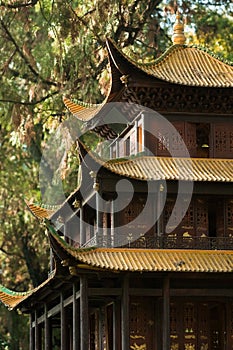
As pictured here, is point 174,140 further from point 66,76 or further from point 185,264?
point 66,76

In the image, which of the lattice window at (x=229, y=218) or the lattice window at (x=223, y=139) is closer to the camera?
the lattice window at (x=229, y=218)

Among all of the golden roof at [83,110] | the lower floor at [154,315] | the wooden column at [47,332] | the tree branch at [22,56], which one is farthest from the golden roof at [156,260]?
the tree branch at [22,56]

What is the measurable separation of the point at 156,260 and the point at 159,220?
1.36 meters

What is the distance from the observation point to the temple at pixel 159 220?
91.7 feet

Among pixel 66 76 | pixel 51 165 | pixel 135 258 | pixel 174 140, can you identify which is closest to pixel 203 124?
pixel 174 140

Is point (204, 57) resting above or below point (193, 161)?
above

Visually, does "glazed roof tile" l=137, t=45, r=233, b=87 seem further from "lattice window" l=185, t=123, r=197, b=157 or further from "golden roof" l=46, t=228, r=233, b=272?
"golden roof" l=46, t=228, r=233, b=272

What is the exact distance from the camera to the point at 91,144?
44.5 meters

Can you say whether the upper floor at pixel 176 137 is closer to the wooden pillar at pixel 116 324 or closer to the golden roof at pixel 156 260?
the golden roof at pixel 156 260

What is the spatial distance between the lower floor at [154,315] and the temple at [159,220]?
0.09 ft

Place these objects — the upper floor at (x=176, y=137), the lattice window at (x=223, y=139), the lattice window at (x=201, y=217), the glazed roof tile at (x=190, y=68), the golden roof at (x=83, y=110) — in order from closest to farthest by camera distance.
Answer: the lattice window at (x=201, y=217)
the glazed roof tile at (x=190, y=68)
the upper floor at (x=176, y=137)
the lattice window at (x=223, y=139)
the golden roof at (x=83, y=110)

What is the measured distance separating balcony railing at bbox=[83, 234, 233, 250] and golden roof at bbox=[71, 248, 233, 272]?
9.5 inches

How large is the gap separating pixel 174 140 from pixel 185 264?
3.95m

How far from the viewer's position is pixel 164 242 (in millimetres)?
28766
